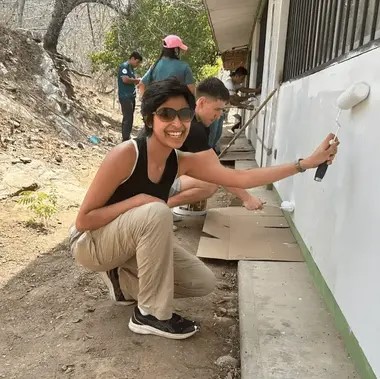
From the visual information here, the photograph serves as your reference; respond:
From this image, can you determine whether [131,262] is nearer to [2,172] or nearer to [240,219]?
[240,219]

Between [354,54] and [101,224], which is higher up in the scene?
[354,54]

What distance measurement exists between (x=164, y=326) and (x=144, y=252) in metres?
0.39

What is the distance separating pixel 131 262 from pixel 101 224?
0.30 m

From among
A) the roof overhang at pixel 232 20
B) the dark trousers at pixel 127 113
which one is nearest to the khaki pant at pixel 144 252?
the dark trousers at pixel 127 113

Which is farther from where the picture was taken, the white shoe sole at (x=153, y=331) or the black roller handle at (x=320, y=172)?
the white shoe sole at (x=153, y=331)

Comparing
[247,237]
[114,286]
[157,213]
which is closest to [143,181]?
[157,213]

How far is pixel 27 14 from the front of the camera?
1364 centimetres

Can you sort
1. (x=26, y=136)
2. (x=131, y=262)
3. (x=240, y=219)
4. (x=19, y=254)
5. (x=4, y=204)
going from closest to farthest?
1. (x=131, y=262)
2. (x=19, y=254)
3. (x=240, y=219)
4. (x=4, y=204)
5. (x=26, y=136)

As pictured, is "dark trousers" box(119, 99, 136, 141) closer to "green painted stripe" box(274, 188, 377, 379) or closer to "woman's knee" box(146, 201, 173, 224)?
"green painted stripe" box(274, 188, 377, 379)

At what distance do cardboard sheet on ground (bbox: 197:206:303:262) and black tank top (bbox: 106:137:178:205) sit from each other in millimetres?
1057

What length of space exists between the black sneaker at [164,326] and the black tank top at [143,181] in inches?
23.6

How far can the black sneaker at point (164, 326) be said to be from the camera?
88.7 inches

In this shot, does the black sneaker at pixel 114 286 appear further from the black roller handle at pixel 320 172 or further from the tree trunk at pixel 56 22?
the tree trunk at pixel 56 22

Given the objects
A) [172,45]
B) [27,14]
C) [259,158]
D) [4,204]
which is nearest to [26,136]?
[4,204]
